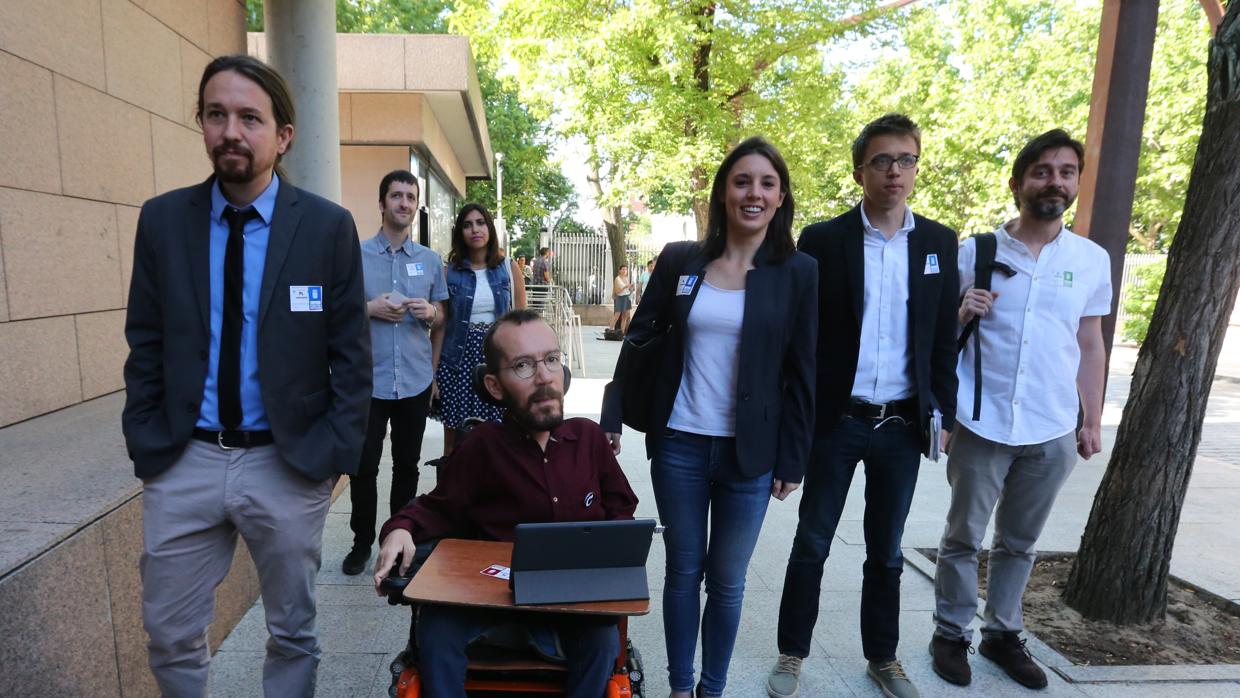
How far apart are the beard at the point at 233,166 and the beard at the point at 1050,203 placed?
2803 mm

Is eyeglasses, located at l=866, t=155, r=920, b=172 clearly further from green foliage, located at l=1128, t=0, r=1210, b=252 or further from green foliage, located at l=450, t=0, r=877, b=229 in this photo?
green foliage, located at l=1128, t=0, r=1210, b=252

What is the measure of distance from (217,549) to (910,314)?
96.2 inches

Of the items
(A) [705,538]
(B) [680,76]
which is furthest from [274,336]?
(B) [680,76]

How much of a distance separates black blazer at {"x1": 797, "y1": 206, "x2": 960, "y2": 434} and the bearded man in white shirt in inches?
9.4

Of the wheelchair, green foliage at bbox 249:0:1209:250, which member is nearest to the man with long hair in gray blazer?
the wheelchair

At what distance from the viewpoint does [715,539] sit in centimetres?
260

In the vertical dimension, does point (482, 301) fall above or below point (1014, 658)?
above

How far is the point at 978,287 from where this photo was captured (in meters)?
2.94

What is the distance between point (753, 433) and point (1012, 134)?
64.4 ft

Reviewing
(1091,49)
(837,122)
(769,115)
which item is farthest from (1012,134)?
(769,115)

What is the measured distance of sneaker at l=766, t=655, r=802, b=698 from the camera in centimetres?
289

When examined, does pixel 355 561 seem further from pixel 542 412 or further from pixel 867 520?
pixel 867 520

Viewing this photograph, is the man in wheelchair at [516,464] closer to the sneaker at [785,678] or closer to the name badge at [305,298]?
the name badge at [305,298]

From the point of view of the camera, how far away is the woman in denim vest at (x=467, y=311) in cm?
430
